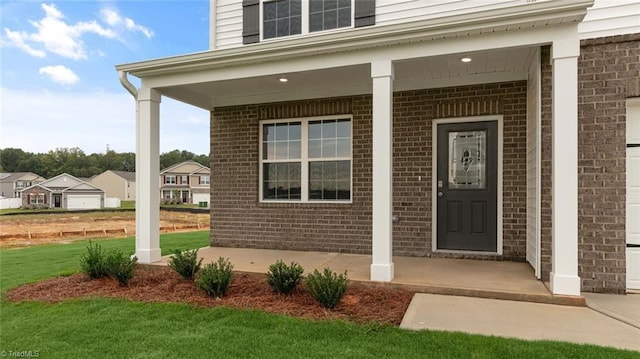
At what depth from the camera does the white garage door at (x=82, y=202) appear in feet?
154

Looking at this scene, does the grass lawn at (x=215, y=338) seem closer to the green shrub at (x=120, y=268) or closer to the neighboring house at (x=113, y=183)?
the green shrub at (x=120, y=268)

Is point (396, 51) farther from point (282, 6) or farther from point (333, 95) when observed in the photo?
point (282, 6)

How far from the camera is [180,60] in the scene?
5.32 meters

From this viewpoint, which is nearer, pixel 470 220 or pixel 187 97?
pixel 470 220

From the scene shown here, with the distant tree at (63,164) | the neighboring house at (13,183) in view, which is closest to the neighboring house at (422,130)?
the neighboring house at (13,183)

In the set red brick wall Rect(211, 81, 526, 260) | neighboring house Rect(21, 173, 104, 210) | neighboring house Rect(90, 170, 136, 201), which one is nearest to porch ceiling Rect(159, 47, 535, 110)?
red brick wall Rect(211, 81, 526, 260)

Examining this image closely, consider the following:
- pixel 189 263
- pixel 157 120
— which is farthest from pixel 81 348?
pixel 157 120

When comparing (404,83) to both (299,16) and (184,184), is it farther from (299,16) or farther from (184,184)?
(184,184)

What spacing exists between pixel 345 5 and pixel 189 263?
183 inches

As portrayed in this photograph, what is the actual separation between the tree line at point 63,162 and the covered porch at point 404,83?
5558cm

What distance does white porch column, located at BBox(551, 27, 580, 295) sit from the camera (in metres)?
→ 3.89

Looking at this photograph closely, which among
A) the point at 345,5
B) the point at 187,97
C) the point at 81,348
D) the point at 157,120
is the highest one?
the point at 345,5

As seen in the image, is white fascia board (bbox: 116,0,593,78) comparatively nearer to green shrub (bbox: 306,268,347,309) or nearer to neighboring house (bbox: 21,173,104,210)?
green shrub (bbox: 306,268,347,309)

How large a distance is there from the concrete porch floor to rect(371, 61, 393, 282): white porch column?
0.23 meters
